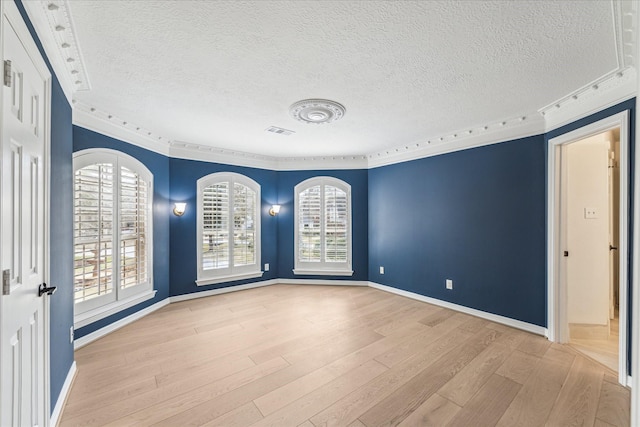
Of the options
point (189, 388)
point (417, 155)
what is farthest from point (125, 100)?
point (417, 155)

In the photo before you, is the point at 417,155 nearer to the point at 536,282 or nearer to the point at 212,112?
the point at 536,282

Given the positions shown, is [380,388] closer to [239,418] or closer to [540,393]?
[239,418]

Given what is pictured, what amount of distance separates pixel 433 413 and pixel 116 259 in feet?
12.1

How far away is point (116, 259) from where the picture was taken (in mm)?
3303

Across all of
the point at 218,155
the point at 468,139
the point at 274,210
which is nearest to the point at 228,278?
the point at 274,210

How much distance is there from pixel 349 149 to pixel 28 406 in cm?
441

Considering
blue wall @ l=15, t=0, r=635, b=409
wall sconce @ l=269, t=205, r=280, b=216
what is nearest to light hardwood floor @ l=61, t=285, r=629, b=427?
blue wall @ l=15, t=0, r=635, b=409

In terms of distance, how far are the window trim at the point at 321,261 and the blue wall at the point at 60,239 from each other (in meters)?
3.51

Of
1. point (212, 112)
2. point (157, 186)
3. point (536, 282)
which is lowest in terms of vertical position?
point (536, 282)

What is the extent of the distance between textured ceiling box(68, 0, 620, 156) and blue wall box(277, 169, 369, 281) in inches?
84.8

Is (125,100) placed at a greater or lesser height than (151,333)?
greater

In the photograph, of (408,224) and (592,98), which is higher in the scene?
(592,98)

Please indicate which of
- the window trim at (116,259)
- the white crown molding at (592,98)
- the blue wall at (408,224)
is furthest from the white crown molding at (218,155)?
the white crown molding at (592,98)

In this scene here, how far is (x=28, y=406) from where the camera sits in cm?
144
